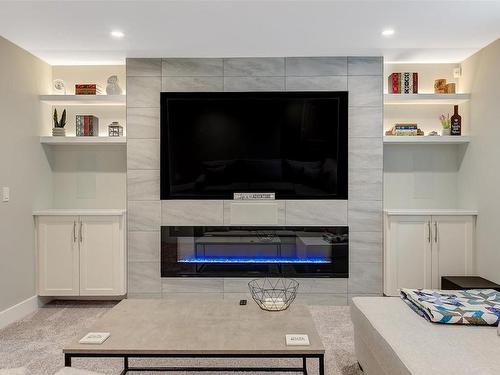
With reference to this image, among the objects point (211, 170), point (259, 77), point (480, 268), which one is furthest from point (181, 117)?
point (480, 268)

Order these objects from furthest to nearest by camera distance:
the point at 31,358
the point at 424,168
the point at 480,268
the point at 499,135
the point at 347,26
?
the point at 424,168 → the point at 480,268 → the point at 499,135 → the point at 347,26 → the point at 31,358

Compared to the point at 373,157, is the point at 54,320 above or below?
below

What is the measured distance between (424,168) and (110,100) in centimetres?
341

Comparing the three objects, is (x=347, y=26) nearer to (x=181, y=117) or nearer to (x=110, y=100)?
(x=181, y=117)

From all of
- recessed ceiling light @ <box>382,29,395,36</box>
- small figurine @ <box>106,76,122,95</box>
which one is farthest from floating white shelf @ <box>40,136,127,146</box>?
recessed ceiling light @ <box>382,29,395,36</box>

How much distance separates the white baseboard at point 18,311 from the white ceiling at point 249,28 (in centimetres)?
239

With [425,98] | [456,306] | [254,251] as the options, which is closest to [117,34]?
[254,251]

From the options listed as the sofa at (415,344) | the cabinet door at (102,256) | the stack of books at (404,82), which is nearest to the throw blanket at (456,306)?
the sofa at (415,344)

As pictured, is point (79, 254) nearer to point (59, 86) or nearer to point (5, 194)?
point (5, 194)

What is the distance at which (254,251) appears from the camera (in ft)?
13.9

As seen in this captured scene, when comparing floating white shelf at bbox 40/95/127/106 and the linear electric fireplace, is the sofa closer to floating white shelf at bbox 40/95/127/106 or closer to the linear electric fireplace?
the linear electric fireplace

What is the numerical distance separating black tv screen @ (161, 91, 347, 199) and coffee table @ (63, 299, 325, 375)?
1.81 metres

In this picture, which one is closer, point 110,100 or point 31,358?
point 31,358

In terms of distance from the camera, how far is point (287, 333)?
2.05m
